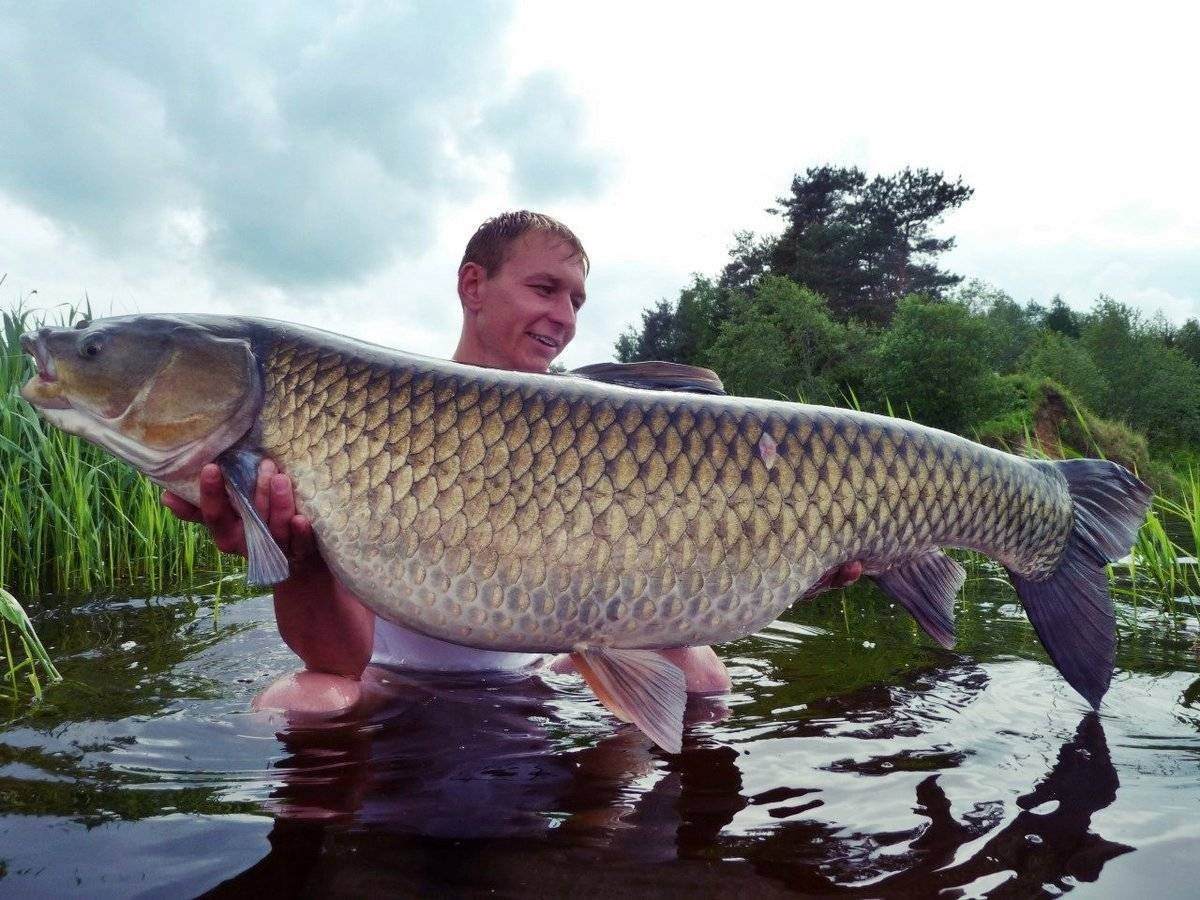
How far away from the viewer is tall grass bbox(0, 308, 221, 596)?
4.73 metres

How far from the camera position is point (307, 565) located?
2.45m

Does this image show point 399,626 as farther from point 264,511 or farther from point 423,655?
point 264,511

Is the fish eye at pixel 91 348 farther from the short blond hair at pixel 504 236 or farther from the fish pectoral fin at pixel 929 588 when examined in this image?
the fish pectoral fin at pixel 929 588

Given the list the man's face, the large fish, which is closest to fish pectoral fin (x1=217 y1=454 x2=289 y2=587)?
the large fish

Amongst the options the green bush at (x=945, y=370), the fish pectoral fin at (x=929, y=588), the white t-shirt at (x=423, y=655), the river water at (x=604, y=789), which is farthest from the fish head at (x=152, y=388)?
the green bush at (x=945, y=370)

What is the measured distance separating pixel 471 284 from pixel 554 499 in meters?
1.86

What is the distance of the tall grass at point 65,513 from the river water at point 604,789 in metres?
1.97

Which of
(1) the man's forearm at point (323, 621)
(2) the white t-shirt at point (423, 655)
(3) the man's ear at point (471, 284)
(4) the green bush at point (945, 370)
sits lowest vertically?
(2) the white t-shirt at point (423, 655)

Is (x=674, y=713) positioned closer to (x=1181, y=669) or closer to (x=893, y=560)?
(x=893, y=560)

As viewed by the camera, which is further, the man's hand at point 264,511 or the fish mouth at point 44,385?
the fish mouth at point 44,385

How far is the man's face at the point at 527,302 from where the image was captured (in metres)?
3.48

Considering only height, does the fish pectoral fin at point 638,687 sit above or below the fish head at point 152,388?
below

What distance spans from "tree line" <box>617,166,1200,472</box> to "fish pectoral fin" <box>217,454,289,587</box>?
79.4 ft

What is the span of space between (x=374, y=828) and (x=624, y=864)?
48 centimetres
